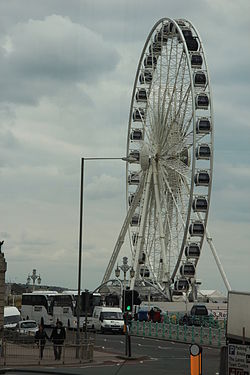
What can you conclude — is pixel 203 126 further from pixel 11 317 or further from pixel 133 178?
pixel 11 317

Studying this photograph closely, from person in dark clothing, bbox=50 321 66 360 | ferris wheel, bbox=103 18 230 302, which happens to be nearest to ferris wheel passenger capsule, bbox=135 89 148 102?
ferris wheel, bbox=103 18 230 302

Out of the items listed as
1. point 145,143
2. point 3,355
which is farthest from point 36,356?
→ point 145,143

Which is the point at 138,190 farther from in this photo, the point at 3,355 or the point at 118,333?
the point at 3,355

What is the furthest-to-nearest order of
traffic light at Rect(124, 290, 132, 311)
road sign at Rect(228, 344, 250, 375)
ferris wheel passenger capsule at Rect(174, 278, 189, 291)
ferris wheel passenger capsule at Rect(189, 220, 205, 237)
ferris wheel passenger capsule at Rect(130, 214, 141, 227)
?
1. ferris wheel passenger capsule at Rect(130, 214, 141, 227)
2. ferris wheel passenger capsule at Rect(174, 278, 189, 291)
3. ferris wheel passenger capsule at Rect(189, 220, 205, 237)
4. traffic light at Rect(124, 290, 132, 311)
5. road sign at Rect(228, 344, 250, 375)

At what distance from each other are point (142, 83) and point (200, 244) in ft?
53.9

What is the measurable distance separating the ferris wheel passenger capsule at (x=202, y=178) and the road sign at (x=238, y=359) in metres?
39.3

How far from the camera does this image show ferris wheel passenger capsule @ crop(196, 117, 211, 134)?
2345 inches

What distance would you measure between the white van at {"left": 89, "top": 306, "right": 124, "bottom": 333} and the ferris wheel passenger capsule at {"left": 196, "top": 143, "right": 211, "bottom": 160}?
12779 mm

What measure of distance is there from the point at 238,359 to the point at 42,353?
1364 centimetres

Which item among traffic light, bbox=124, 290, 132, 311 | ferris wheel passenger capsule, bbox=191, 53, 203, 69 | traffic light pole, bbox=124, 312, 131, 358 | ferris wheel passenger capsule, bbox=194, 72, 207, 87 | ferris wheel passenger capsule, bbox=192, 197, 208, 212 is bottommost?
traffic light pole, bbox=124, 312, 131, 358

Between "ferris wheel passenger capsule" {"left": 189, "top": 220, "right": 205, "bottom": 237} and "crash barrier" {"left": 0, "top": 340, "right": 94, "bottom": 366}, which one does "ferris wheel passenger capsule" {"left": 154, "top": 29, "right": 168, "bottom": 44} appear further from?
"crash barrier" {"left": 0, "top": 340, "right": 94, "bottom": 366}

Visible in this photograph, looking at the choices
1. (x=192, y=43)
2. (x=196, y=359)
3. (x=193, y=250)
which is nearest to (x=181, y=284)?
(x=193, y=250)

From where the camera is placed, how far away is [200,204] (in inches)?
2387

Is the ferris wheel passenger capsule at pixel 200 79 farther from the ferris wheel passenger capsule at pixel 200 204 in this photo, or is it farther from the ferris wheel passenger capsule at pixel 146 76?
the ferris wheel passenger capsule at pixel 146 76
